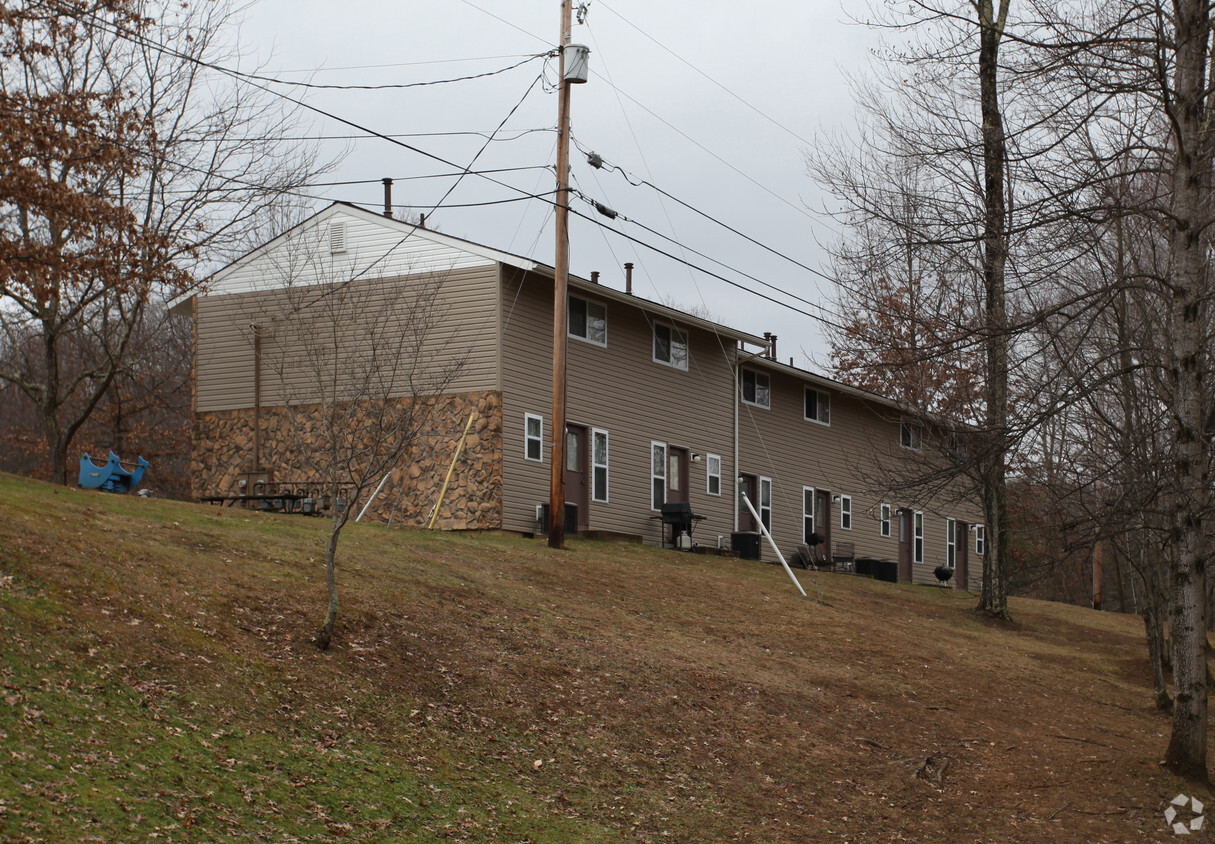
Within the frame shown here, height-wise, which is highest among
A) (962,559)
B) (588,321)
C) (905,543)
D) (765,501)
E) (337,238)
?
(337,238)

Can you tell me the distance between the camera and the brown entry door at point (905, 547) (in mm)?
35469

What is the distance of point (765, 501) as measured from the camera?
29453 millimetres

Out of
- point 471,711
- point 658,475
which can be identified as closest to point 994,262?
point 471,711

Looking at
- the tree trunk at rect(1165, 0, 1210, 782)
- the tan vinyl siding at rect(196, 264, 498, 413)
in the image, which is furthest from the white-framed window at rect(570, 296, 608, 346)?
the tree trunk at rect(1165, 0, 1210, 782)

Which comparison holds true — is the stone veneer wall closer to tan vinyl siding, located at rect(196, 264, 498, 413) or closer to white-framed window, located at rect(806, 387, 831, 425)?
tan vinyl siding, located at rect(196, 264, 498, 413)

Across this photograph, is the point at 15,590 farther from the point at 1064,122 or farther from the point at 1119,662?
the point at 1119,662

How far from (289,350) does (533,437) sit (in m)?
5.36

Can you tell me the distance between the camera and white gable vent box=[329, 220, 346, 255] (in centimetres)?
2361

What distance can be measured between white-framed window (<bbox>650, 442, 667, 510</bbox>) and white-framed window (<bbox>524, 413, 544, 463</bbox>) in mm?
3700

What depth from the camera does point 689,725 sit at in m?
→ 11.5

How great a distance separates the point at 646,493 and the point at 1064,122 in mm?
15414

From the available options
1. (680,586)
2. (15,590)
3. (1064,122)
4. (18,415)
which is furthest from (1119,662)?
(18,415)

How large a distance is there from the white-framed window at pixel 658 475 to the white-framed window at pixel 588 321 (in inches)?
112

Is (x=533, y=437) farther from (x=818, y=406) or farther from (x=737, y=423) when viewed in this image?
(x=818, y=406)
